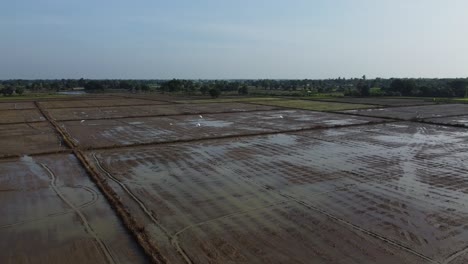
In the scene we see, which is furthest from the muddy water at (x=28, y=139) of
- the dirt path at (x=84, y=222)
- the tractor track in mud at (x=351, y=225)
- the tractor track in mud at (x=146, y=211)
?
the tractor track in mud at (x=351, y=225)

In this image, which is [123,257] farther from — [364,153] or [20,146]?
[20,146]

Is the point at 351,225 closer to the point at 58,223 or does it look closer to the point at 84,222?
the point at 84,222

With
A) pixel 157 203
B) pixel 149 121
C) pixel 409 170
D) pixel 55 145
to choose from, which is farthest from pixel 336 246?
pixel 149 121

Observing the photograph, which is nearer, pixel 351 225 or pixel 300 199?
pixel 351 225

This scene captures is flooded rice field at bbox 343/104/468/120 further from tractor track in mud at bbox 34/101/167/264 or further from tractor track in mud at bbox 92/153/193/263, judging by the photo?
tractor track in mud at bbox 34/101/167/264

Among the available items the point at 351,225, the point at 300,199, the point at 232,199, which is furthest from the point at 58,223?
the point at 351,225

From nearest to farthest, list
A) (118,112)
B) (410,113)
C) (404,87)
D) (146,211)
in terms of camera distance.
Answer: (146,211) < (410,113) < (118,112) < (404,87)
